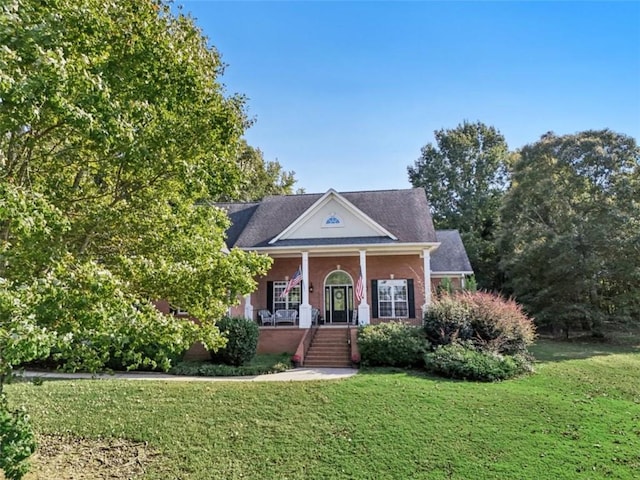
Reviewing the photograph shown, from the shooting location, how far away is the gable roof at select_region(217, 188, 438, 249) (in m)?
19.2

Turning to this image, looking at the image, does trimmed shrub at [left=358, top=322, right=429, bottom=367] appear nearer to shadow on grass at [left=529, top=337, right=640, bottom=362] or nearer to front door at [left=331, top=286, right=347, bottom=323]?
shadow on grass at [left=529, top=337, right=640, bottom=362]

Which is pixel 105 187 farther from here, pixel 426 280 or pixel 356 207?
pixel 356 207

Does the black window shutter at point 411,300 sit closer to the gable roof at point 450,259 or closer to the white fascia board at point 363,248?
the white fascia board at point 363,248

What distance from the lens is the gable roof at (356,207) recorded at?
19156mm

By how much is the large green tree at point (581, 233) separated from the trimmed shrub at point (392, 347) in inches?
497

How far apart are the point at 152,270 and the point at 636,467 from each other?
328 inches

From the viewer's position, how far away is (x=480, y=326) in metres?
14.4

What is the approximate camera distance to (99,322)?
188 inches

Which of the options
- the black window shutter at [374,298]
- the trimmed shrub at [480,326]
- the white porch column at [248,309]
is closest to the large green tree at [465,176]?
the black window shutter at [374,298]

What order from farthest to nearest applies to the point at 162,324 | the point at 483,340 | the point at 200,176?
the point at 483,340
the point at 200,176
the point at 162,324

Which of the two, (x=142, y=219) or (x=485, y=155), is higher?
(x=485, y=155)

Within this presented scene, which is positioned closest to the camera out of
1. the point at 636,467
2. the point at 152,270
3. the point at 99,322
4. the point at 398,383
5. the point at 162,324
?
the point at 99,322

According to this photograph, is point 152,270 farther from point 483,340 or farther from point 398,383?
point 483,340

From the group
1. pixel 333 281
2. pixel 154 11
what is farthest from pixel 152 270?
pixel 333 281
